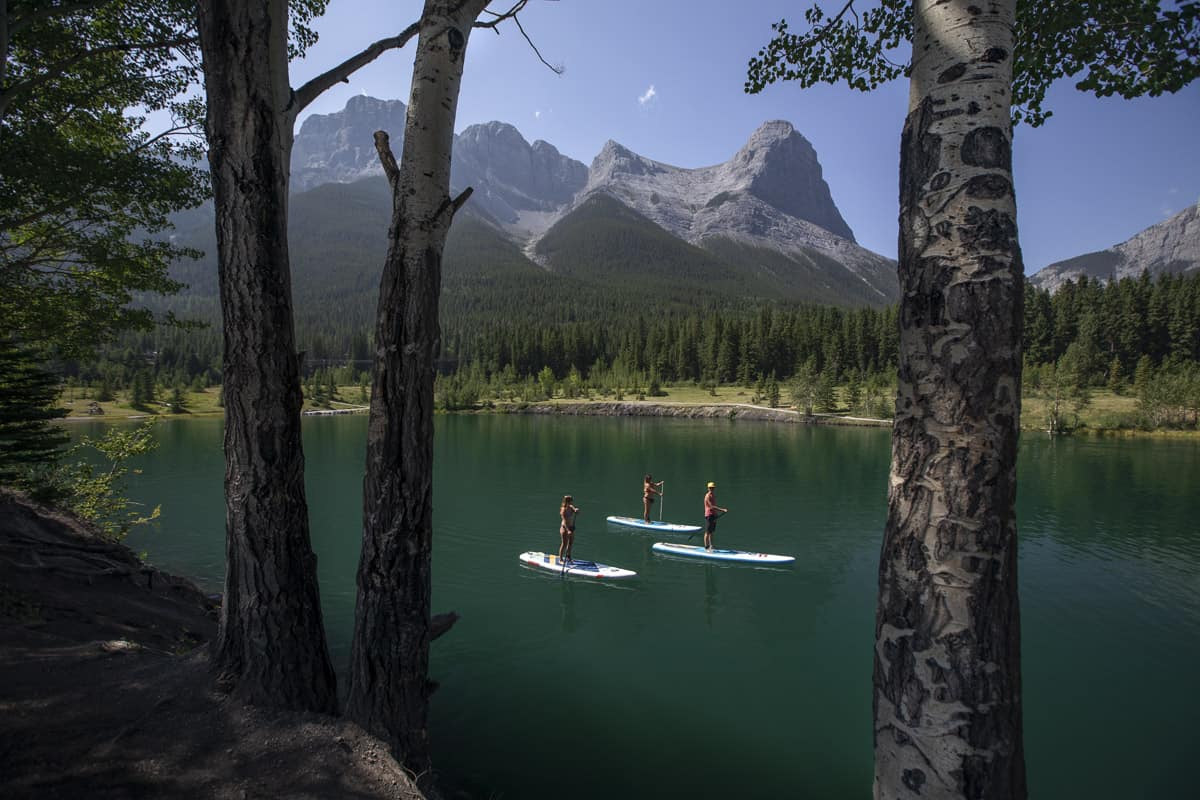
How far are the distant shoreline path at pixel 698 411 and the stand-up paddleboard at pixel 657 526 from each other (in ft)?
173

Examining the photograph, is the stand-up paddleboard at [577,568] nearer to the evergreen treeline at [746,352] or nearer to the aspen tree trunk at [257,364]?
the aspen tree trunk at [257,364]

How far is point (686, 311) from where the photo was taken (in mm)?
176375

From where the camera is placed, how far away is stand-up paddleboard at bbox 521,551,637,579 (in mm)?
17328

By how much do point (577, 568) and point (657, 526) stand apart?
579 centimetres

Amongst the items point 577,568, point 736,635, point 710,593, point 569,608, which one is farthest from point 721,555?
point 569,608

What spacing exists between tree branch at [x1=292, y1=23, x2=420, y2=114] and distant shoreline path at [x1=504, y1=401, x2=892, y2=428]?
70.3m

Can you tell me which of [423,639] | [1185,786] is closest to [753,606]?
[1185,786]

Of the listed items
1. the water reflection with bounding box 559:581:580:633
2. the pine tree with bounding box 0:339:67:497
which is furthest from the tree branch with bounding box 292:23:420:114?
the water reflection with bounding box 559:581:580:633

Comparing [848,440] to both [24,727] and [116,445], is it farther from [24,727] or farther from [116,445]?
[24,727]

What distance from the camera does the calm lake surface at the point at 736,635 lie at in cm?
894

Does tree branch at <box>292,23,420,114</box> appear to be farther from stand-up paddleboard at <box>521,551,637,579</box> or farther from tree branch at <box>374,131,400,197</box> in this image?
stand-up paddleboard at <box>521,551,637,579</box>

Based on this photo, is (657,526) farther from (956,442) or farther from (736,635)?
(956,442)

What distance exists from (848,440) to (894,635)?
57.7m

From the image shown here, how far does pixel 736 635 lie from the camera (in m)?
13.9
